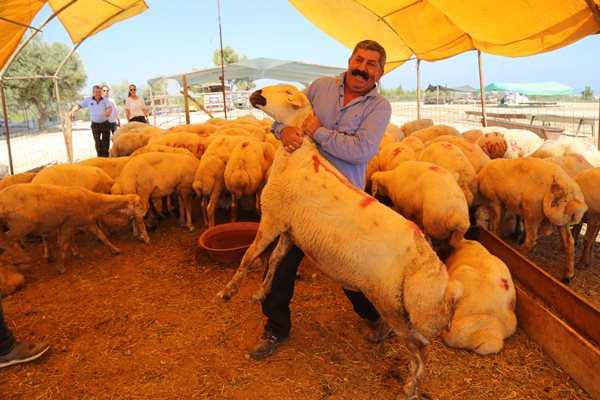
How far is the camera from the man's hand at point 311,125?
2.70 meters

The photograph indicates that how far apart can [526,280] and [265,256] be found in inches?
120

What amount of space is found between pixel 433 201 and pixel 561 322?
5.27 feet

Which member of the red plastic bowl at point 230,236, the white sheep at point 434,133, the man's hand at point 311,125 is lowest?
the red plastic bowl at point 230,236

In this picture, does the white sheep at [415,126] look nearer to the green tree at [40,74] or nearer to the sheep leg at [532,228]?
the sheep leg at [532,228]

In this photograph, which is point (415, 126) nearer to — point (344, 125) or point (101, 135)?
point (344, 125)

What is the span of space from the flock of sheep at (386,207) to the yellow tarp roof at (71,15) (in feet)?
10.2

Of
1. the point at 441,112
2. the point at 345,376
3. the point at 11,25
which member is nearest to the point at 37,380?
the point at 345,376

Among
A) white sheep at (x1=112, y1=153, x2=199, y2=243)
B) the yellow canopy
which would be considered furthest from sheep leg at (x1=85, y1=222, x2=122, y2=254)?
the yellow canopy

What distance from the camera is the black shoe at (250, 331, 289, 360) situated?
10.3ft

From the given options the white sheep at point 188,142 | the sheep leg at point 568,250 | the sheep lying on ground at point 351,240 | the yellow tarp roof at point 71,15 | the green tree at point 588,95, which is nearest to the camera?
the sheep lying on ground at point 351,240

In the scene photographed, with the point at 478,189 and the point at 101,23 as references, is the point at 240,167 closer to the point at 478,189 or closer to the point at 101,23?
the point at 478,189

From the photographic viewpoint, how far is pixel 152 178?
5.75m

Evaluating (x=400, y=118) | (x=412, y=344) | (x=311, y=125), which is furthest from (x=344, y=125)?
(x=400, y=118)

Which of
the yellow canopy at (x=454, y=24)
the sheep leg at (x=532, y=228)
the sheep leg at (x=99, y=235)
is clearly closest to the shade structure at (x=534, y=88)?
the yellow canopy at (x=454, y=24)
